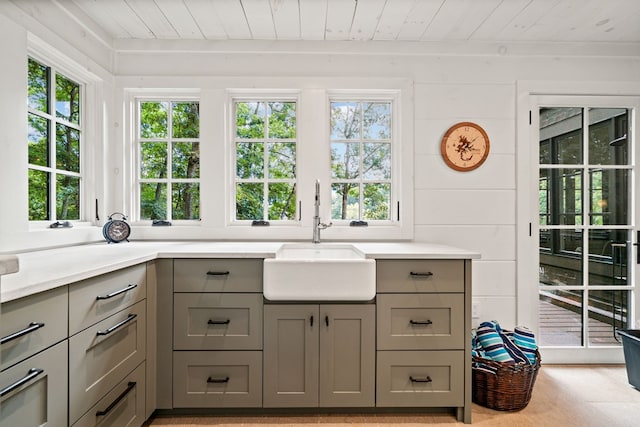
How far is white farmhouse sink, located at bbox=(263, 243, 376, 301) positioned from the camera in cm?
163

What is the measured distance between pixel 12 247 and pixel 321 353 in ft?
5.12

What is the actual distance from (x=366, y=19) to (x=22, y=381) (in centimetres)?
232

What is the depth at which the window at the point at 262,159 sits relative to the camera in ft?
7.98

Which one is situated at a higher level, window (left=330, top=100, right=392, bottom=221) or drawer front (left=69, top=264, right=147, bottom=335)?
window (left=330, top=100, right=392, bottom=221)

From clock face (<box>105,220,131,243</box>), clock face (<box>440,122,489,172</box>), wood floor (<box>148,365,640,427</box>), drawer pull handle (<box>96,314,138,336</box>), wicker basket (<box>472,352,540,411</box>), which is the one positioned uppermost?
clock face (<box>440,122,489,172</box>)

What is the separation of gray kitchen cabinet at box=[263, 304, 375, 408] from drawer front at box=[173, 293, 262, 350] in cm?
7

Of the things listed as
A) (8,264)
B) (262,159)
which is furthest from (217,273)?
(8,264)

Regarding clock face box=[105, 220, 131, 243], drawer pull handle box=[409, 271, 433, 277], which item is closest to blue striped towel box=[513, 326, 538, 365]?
drawer pull handle box=[409, 271, 433, 277]

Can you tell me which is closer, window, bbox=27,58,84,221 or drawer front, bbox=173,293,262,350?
drawer front, bbox=173,293,262,350

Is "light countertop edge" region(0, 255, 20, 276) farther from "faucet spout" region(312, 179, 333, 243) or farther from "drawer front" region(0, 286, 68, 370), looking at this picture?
"faucet spout" region(312, 179, 333, 243)

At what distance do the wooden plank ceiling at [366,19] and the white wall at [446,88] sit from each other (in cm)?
8

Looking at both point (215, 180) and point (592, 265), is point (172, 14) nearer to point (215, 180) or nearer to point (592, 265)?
point (215, 180)

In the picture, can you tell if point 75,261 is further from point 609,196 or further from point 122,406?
point 609,196

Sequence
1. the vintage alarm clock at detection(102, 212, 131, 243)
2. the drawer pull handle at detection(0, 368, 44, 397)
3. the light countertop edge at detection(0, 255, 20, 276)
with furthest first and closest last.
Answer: the vintage alarm clock at detection(102, 212, 131, 243), the drawer pull handle at detection(0, 368, 44, 397), the light countertop edge at detection(0, 255, 20, 276)
